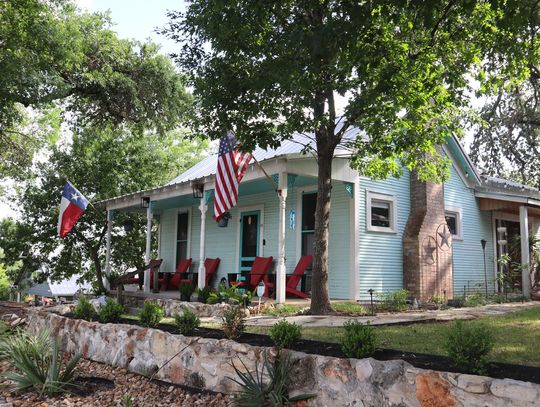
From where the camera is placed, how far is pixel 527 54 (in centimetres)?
722

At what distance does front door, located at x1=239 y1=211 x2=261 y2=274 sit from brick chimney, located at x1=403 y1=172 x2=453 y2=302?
3.86 m

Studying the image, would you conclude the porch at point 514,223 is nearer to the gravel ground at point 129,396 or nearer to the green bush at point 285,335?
the green bush at point 285,335

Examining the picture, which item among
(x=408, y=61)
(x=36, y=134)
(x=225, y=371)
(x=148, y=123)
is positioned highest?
(x=36, y=134)

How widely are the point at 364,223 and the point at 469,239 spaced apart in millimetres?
4550

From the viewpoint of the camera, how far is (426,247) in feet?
40.0

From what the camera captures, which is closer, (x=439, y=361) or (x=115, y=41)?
(x=439, y=361)

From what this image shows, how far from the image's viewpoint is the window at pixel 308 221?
11.8 meters

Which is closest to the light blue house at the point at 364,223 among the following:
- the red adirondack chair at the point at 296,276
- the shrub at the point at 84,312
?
the red adirondack chair at the point at 296,276

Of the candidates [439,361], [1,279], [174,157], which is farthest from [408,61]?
[174,157]

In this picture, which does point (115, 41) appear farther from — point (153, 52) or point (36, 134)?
point (36, 134)

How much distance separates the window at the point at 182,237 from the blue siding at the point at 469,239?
808cm

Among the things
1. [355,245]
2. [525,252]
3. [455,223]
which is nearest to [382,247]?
[355,245]

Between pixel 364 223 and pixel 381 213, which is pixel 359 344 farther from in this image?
pixel 381 213

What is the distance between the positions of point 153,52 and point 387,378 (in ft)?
38.1
